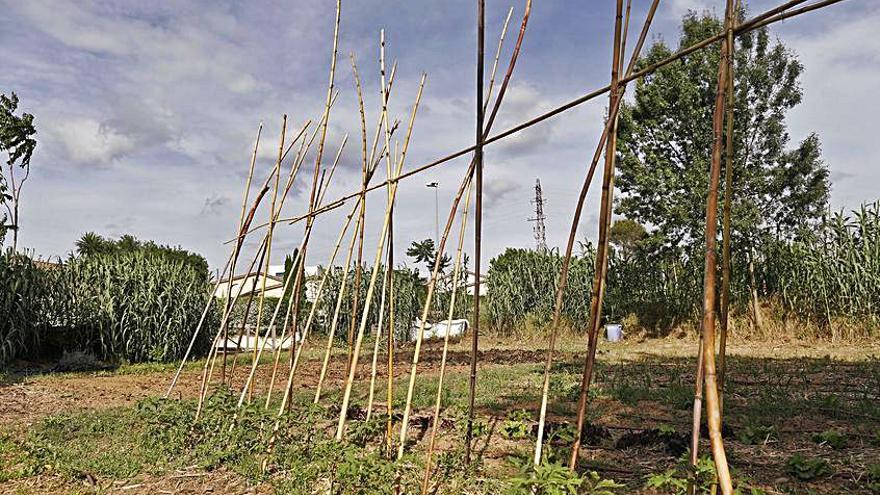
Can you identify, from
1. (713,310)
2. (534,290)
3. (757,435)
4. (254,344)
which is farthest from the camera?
(534,290)

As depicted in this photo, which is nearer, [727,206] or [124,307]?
[727,206]

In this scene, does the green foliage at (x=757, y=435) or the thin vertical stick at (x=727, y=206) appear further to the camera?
the green foliage at (x=757, y=435)

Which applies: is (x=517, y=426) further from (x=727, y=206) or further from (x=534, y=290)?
(x=534, y=290)

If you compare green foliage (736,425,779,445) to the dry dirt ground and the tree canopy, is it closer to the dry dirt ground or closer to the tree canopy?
the dry dirt ground

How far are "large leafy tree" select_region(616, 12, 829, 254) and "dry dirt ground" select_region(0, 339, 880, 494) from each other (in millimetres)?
4414

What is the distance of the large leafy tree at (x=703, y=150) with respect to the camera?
42.9ft

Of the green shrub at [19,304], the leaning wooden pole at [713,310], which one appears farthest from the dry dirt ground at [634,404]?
the leaning wooden pole at [713,310]

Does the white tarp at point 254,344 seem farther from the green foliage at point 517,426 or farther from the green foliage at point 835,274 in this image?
the green foliage at point 835,274

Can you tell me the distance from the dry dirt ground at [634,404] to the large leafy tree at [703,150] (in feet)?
14.5

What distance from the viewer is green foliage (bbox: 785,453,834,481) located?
2820 millimetres

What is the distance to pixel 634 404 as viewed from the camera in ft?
15.3

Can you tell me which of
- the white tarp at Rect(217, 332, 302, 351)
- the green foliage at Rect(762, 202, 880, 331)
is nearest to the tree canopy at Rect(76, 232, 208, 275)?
the white tarp at Rect(217, 332, 302, 351)

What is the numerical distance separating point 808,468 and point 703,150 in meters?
11.5

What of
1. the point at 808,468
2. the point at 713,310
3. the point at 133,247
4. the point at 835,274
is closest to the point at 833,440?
the point at 808,468
